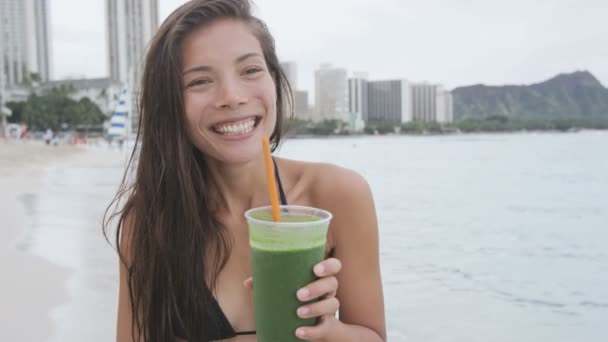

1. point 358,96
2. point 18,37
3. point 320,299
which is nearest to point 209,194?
point 320,299

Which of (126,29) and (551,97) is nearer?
(551,97)

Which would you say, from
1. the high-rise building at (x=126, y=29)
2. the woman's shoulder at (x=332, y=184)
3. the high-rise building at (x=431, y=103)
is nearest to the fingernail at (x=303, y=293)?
the woman's shoulder at (x=332, y=184)

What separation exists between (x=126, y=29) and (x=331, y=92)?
25.8 metres

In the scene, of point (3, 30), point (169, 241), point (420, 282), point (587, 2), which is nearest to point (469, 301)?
point (420, 282)

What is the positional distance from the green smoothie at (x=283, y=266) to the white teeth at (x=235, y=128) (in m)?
0.36

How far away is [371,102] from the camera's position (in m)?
84.2

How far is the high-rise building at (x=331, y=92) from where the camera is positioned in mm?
68562

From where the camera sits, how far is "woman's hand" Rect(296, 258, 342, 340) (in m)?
0.89

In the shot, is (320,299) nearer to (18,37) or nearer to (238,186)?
(238,186)

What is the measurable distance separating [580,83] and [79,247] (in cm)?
3123

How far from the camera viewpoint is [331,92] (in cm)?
7169

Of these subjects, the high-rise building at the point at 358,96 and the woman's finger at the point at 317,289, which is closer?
the woman's finger at the point at 317,289

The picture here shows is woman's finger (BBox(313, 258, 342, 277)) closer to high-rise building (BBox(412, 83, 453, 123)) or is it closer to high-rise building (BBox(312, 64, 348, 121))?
high-rise building (BBox(312, 64, 348, 121))

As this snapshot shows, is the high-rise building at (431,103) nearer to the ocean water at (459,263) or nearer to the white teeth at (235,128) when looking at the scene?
the ocean water at (459,263)
